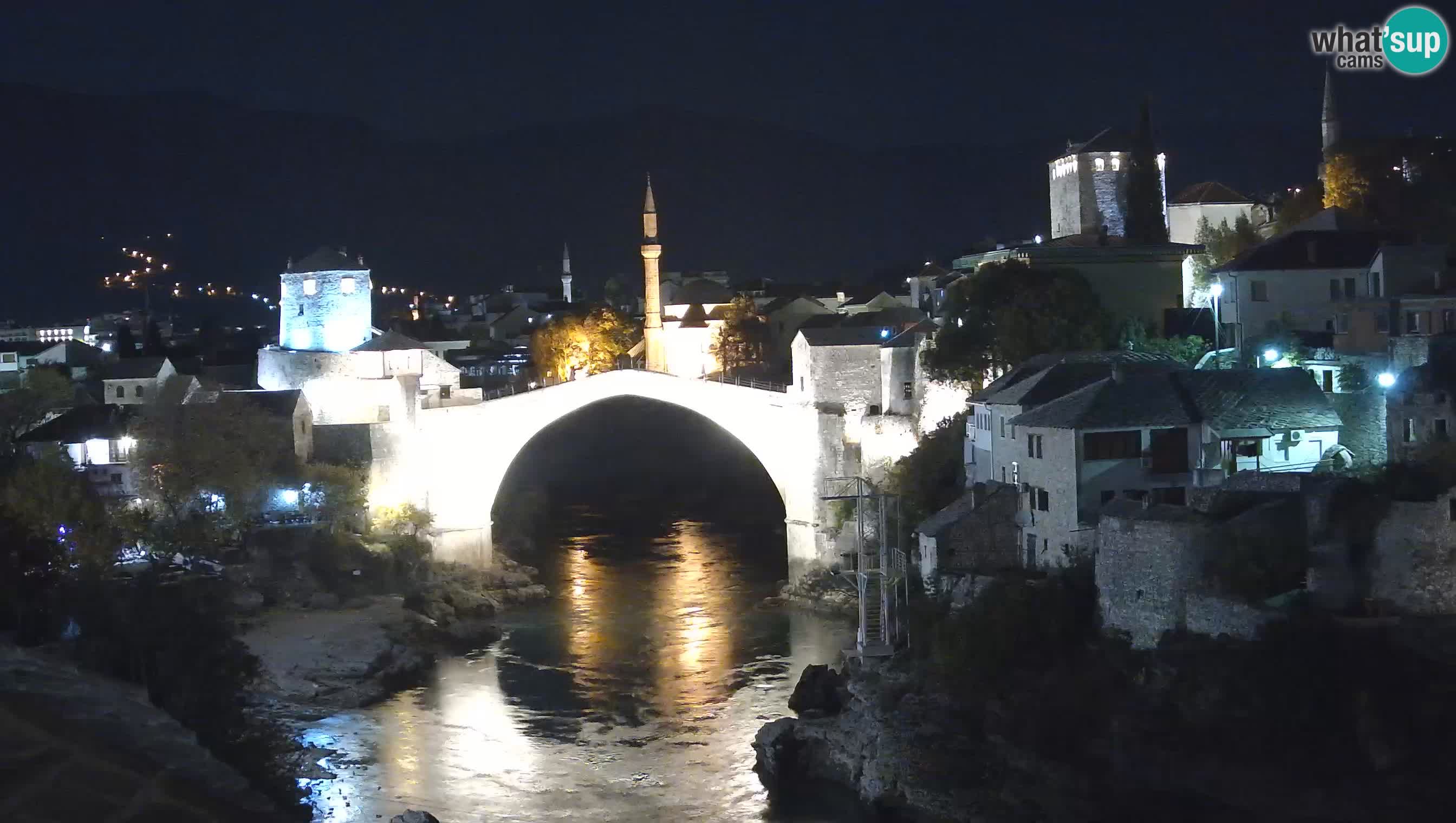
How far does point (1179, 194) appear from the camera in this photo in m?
30.0

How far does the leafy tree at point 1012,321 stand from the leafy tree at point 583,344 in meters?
15.1

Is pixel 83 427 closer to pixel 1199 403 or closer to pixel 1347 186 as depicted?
pixel 1199 403

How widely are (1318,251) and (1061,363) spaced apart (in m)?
3.90

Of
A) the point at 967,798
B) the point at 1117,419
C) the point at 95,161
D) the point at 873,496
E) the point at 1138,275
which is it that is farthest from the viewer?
the point at 95,161

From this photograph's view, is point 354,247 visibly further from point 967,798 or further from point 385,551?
point 967,798

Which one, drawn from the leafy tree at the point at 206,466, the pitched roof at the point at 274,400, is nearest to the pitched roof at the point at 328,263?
the pitched roof at the point at 274,400

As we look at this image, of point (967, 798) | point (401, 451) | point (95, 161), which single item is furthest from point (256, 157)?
point (967, 798)

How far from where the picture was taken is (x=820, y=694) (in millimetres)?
18703

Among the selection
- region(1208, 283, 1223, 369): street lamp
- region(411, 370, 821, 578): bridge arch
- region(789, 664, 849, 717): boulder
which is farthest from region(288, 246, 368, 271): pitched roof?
region(1208, 283, 1223, 369): street lamp

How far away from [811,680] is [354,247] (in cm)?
7845

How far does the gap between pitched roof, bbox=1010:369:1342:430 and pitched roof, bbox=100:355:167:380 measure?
17.9m

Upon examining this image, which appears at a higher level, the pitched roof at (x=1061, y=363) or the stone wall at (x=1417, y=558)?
the pitched roof at (x=1061, y=363)

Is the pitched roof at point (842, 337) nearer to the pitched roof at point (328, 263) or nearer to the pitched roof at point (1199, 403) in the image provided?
the pitched roof at point (1199, 403)

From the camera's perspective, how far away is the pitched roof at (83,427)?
26.3 meters
